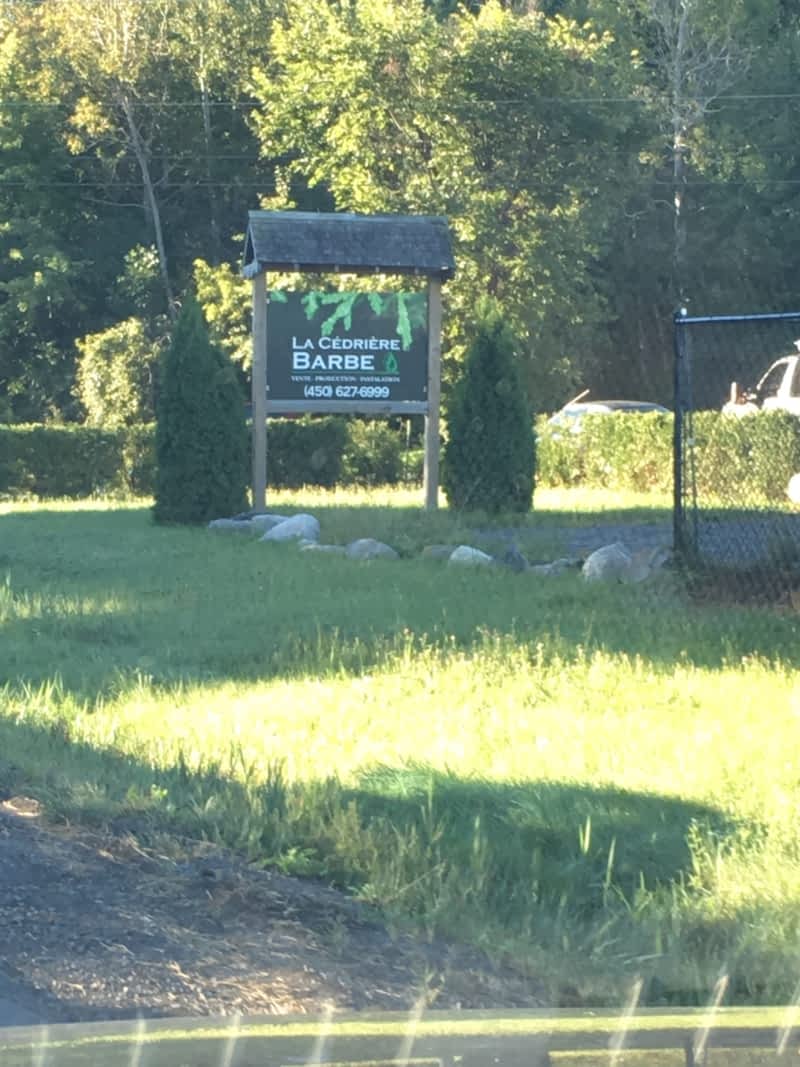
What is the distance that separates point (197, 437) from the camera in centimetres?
1908

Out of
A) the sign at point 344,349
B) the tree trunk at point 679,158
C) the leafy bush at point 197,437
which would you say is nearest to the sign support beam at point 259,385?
the sign at point 344,349

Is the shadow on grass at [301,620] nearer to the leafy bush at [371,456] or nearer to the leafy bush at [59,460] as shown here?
the leafy bush at [59,460]

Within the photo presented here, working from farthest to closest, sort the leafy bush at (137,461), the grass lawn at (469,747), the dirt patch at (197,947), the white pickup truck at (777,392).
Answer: the leafy bush at (137,461)
the white pickup truck at (777,392)
the grass lawn at (469,747)
the dirt patch at (197,947)

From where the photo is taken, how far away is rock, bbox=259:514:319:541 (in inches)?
637

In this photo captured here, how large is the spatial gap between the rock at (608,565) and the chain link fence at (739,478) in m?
0.48

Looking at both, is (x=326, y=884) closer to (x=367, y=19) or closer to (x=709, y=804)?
(x=709, y=804)

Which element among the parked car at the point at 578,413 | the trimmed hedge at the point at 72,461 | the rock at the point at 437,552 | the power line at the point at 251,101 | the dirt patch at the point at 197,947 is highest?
the power line at the point at 251,101

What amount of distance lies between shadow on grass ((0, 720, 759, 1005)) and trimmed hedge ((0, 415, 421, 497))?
1916cm

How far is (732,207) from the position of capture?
4325 centimetres

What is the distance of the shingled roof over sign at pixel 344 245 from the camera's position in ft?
62.0

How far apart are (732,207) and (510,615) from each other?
3489 centimetres

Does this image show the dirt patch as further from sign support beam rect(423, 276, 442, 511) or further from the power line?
the power line

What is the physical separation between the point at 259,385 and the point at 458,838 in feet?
42.7

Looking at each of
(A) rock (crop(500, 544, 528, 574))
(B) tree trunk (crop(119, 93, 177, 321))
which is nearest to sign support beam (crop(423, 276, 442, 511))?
(A) rock (crop(500, 544, 528, 574))
